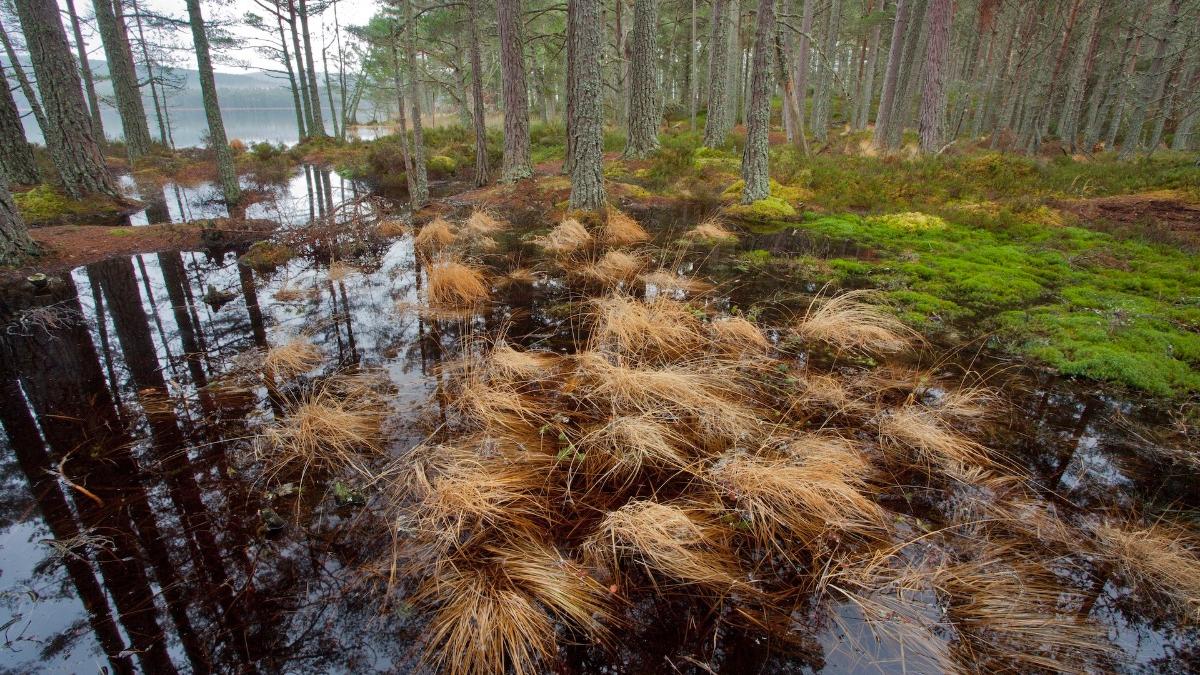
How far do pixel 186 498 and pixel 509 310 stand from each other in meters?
3.69

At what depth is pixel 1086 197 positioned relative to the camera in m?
11.2

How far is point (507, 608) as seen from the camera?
2295mm

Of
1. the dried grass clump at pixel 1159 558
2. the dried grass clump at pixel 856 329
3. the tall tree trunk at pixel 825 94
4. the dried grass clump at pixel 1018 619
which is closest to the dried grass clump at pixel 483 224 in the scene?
the dried grass clump at pixel 856 329

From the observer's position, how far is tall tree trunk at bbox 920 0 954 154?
13398 millimetres

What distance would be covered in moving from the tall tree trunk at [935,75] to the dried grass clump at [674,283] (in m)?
12.2

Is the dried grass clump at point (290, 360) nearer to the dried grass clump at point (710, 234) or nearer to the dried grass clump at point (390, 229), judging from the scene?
the dried grass clump at point (390, 229)

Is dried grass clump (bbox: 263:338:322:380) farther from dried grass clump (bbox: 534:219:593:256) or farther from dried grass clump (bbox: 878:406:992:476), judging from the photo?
dried grass clump (bbox: 878:406:992:476)

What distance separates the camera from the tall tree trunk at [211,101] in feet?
34.1

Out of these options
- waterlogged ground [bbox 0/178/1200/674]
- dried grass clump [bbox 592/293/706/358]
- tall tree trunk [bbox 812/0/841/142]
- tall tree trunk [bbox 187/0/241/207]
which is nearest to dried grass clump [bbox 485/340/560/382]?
waterlogged ground [bbox 0/178/1200/674]

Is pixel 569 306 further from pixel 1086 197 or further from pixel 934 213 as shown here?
pixel 1086 197

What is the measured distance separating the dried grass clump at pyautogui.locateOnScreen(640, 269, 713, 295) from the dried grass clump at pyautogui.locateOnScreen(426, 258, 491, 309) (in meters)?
2.30

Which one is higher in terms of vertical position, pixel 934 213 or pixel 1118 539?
pixel 934 213

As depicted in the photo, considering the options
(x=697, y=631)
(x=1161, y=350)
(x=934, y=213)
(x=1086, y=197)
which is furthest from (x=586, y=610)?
(x=1086, y=197)

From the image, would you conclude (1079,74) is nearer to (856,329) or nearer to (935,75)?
(935,75)
